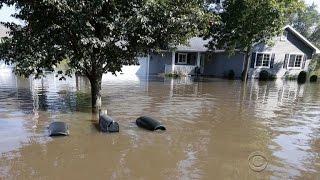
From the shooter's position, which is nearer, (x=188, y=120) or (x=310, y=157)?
(x=310, y=157)

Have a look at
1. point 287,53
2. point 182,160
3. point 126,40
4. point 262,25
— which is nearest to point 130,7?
point 126,40

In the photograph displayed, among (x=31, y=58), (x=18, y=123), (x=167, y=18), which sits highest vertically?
(x=167, y=18)

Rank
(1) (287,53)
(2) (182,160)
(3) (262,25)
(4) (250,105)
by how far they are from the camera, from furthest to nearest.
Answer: (1) (287,53) → (3) (262,25) → (4) (250,105) → (2) (182,160)

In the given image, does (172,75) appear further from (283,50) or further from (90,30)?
(90,30)

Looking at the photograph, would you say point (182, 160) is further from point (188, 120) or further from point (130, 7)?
point (130, 7)

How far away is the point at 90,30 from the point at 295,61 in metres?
28.6

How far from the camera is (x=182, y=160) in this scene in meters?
8.00

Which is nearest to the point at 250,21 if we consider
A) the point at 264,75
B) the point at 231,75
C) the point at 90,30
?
the point at 231,75

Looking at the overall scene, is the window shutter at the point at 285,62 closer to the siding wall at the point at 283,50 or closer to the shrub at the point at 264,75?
the siding wall at the point at 283,50

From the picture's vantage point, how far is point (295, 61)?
35688 mm

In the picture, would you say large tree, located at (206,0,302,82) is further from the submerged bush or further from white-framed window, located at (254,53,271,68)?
the submerged bush

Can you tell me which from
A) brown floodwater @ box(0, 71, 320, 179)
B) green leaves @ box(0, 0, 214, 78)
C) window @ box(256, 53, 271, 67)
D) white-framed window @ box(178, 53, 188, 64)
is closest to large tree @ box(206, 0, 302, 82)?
window @ box(256, 53, 271, 67)

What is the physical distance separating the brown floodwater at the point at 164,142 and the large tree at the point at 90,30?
6.93ft

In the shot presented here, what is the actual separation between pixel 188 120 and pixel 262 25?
1730 cm
